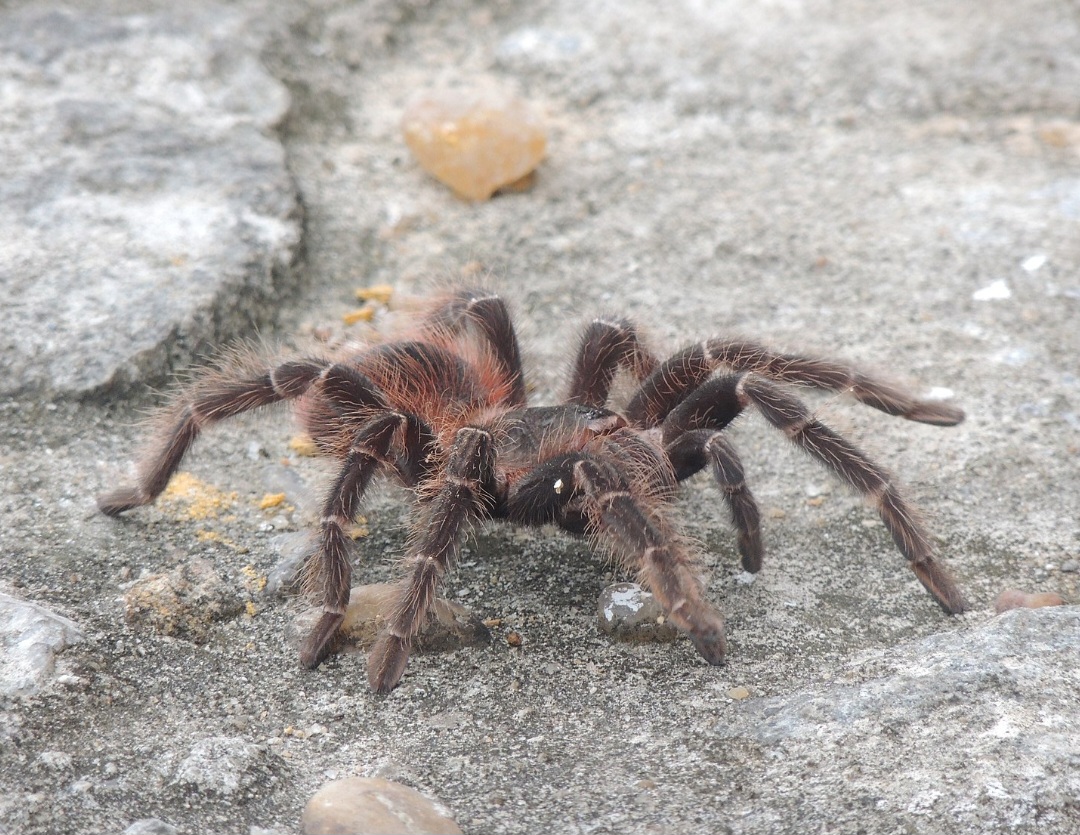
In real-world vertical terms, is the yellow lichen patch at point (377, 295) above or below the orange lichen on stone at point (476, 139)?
below

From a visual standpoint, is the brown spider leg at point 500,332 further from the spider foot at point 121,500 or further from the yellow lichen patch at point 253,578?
the spider foot at point 121,500

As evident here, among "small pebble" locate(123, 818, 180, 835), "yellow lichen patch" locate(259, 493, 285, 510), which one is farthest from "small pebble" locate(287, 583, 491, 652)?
"small pebble" locate(123, 818, 180, 835)

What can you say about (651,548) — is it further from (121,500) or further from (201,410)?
(121,500)

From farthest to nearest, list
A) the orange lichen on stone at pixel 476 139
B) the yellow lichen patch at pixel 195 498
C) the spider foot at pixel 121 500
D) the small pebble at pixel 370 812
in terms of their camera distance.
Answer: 1. the orange lichen on stone at pixel 476 139
2. the yellow lichen patch at pixel 195 498
3. the spider foot at pixel 121 500
4. the small pebble at pixel 370 812

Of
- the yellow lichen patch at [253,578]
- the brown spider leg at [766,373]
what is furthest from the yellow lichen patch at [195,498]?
the brown spider leg at [766,373]

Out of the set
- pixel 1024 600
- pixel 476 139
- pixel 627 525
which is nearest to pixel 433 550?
pixel 627 525

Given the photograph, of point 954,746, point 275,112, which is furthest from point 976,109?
point 954,746
